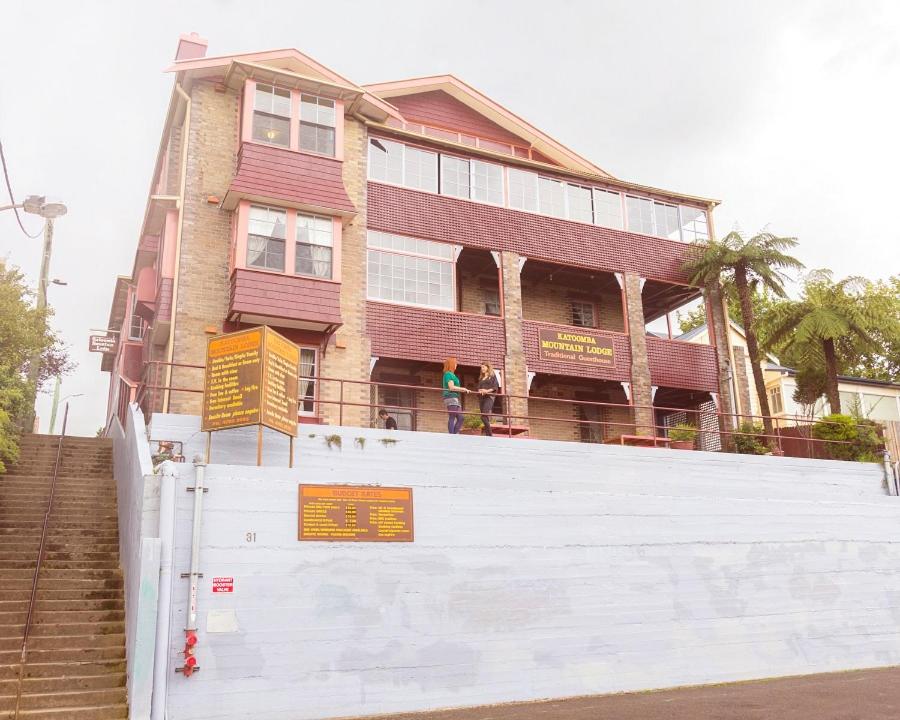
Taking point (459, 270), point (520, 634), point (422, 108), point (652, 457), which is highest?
point (422, 108)

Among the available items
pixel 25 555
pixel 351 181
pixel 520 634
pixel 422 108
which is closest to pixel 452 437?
pixel 520 634

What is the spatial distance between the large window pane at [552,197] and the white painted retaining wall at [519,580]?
29.3ft

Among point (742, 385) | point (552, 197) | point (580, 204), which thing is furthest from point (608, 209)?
point (742, 385)

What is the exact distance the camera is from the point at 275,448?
1298 centimetres

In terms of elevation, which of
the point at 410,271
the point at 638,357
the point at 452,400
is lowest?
the point at 452,400

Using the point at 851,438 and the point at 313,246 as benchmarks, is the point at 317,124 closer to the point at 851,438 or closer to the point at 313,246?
the point at 313,246

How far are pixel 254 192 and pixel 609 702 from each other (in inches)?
471

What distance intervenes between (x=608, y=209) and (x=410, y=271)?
6580 mm

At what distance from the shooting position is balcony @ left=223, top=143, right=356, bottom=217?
56.4ft

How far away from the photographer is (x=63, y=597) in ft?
35.0

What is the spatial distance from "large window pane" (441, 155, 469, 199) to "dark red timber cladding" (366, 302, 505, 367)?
3.41 metres

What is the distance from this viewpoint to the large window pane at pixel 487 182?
21203mm

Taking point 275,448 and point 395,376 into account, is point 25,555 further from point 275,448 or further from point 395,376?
point 395,376

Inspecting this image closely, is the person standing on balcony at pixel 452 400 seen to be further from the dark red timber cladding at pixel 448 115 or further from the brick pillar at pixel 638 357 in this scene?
the dark red timber cladding at pixel 448 115
